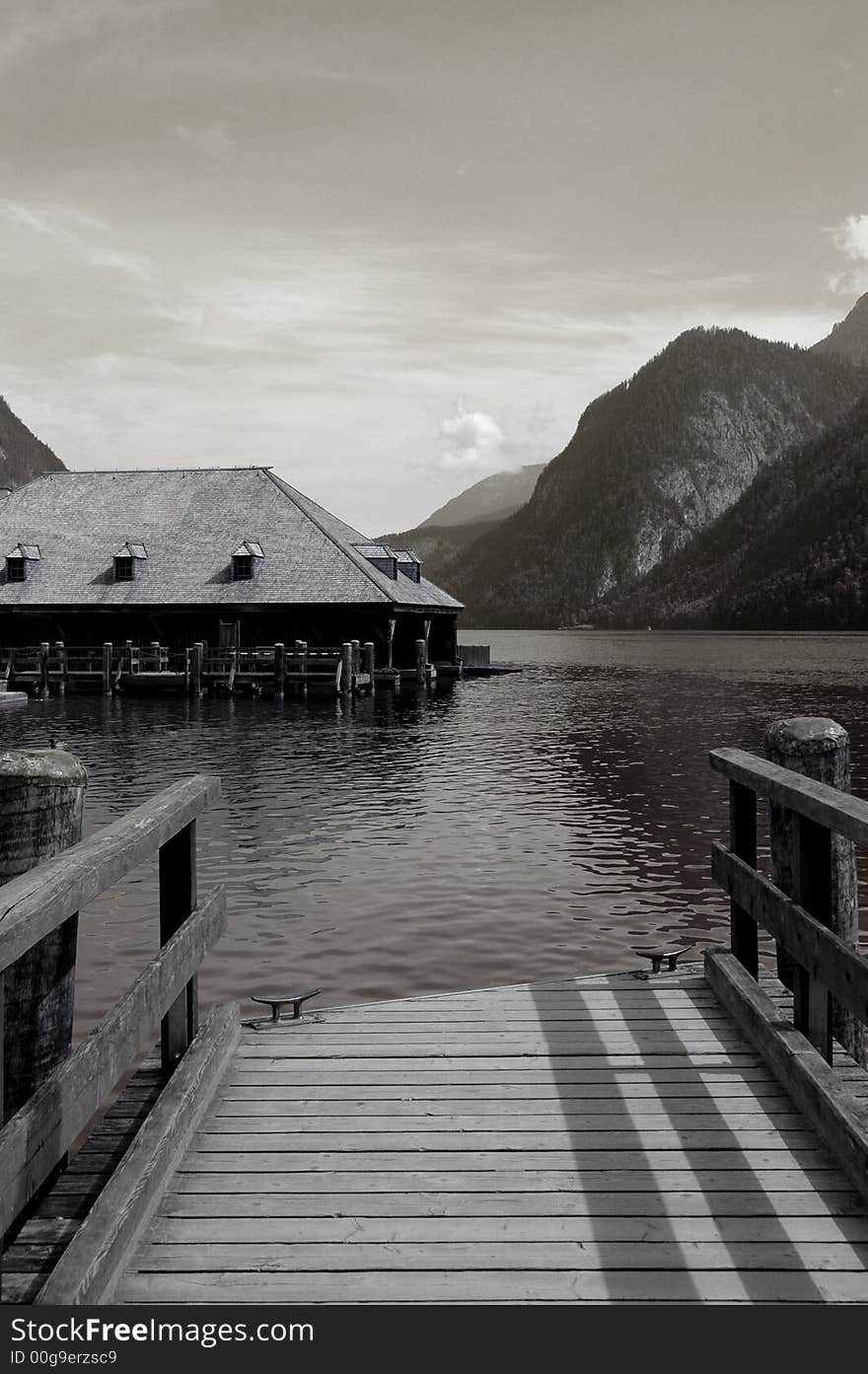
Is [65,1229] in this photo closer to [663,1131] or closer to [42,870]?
[42,870]

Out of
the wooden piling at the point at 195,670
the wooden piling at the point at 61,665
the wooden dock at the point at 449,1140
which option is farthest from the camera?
the wooden piling at the point at 61,665

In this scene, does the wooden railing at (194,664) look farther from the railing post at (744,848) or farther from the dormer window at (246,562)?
the railing post at (744,848)

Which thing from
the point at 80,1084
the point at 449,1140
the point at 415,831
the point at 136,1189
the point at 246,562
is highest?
the point at 246,562

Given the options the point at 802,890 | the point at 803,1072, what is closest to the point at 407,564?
the point at 802,890

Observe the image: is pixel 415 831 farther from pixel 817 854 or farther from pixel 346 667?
pixel 346 667

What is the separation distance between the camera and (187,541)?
47.1 meters

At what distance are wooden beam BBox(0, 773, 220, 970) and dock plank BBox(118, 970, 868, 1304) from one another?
1.25 metres

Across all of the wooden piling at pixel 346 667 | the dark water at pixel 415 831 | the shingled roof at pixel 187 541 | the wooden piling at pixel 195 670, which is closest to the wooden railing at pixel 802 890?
the dark water at pixel 415 831

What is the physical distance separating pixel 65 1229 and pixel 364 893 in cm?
932

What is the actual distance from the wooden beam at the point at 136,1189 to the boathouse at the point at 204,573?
36661 millimetres

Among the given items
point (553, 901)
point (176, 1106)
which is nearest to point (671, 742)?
point (553, 901)

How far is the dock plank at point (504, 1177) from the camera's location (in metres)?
3.56

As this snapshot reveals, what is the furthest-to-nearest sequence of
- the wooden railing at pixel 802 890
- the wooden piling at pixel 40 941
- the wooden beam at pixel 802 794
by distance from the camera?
1. the wooden railing at pixel 802 890
2. the wooden beam at pixel 802 794
3. the wooden piling at pixel 40 941

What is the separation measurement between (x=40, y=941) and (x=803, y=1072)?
309 cm
